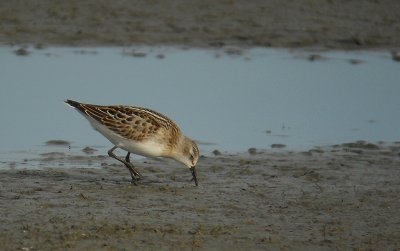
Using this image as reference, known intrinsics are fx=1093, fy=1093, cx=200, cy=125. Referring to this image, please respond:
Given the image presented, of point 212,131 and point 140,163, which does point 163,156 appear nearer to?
point 140,163

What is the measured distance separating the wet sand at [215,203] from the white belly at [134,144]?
0.31 meters

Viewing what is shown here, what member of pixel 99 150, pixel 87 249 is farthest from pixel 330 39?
pixel 87 249

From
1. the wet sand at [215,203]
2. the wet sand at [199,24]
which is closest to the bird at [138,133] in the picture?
the wet sand at [215,203]

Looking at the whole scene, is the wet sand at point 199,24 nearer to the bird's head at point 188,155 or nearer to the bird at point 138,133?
the bird at point 138,133

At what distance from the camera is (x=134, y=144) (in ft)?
39.9

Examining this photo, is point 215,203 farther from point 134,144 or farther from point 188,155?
point 134,144

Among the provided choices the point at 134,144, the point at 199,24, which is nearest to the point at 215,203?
the point at 134,144

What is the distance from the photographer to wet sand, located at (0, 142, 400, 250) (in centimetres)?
968

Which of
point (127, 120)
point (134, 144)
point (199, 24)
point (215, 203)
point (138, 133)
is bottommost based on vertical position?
point (215, 203)

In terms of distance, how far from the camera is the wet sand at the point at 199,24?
1942 cm

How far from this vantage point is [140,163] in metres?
13.2

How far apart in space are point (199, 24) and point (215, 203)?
9.40 meters

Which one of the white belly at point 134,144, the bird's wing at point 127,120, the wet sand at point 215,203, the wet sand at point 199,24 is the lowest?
the wet sand at point 215,203

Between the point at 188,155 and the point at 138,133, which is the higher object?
the point at 138,133
